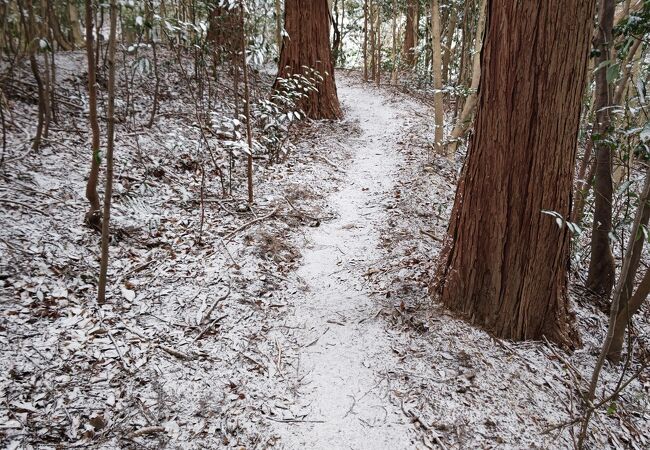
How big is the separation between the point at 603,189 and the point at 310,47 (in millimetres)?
6606

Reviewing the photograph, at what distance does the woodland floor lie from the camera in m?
2.48

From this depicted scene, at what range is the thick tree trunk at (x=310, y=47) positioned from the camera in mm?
8414

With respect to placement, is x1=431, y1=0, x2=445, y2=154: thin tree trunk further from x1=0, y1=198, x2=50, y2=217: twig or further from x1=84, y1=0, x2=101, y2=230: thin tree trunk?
x1=0, y1=198, x2=50, y2=217: twig

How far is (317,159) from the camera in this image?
693 cm

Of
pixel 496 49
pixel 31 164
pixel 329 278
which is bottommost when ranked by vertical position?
pixel 329 278

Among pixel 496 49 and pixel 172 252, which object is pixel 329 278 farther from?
pixel 496 49

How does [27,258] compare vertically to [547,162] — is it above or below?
below

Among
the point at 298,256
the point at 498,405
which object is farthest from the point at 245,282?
the point at 498,405

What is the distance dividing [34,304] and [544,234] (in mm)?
3920

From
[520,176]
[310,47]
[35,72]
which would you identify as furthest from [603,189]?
[310,47]

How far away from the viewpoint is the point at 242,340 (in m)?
3.16

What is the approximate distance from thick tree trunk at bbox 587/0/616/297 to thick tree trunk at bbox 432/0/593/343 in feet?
3.62

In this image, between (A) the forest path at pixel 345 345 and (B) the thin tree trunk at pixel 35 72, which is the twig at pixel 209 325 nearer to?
(A) the forest path at pixel 345 345

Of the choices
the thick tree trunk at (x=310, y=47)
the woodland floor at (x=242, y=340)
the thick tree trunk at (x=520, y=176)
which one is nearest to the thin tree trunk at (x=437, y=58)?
the thick tree trunk at (x=310, y=47)
